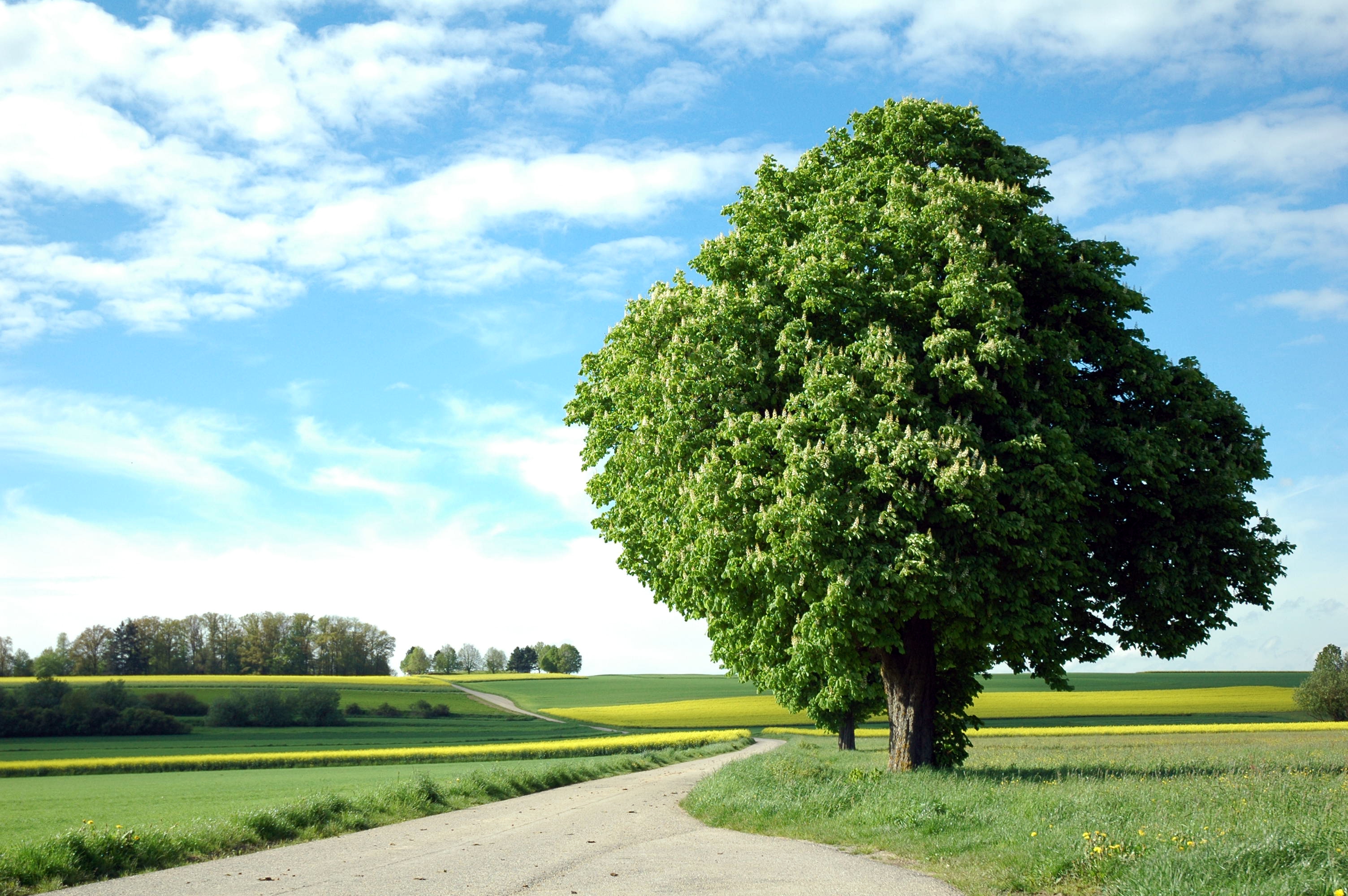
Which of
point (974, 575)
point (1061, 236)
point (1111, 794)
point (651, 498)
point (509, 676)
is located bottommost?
point (509, 676)

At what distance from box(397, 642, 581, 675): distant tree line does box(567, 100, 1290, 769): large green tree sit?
13000 cm

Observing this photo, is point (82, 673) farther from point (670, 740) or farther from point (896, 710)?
point (896, 710)

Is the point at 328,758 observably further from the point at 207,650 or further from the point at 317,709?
the point at 207,650

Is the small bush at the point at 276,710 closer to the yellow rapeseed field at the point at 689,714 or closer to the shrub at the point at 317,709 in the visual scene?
the shrub at the point at 317,709

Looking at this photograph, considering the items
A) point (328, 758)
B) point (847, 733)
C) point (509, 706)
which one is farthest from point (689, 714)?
point (847, 733)

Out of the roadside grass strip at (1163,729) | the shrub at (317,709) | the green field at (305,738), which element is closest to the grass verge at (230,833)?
the roadside grass strip at (1163,729)

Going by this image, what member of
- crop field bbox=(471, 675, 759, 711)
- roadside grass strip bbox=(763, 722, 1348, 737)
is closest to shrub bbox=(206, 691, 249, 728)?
crop field bbox=(471, 675, 759, 711)

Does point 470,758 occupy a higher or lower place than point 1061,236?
lower

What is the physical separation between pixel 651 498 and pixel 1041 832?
13.0 metres

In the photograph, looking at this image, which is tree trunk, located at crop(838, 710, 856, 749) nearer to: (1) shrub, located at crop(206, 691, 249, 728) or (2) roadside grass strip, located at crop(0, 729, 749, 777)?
(2) roadside grass strip, located at crop(0, 729, 749, 777)

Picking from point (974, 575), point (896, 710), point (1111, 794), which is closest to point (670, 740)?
point (896, 710)

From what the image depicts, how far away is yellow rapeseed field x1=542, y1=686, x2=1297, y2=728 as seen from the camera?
69688 millimetres

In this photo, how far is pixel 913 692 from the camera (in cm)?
2191

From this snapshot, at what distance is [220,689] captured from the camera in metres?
90.4
